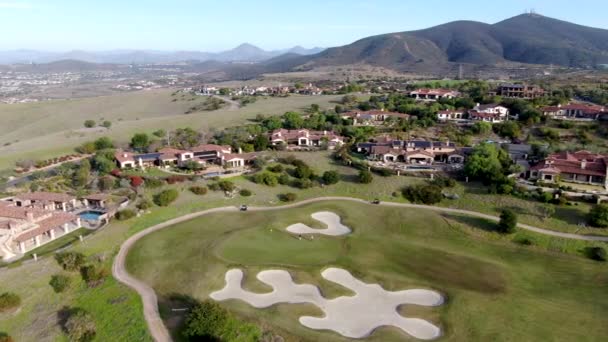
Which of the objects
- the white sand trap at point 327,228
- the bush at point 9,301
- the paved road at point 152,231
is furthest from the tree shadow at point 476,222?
the bush at point 9,301

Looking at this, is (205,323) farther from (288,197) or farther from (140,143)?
(140,143)

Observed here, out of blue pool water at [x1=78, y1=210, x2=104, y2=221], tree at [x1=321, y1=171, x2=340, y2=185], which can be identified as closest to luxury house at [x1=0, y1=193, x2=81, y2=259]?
blue pool water at [x1=78, y1=210, x2=104, y2=221]

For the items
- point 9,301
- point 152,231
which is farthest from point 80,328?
point 152,231

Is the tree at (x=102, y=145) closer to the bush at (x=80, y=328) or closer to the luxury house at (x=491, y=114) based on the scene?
the bush at (x=80, y=328)

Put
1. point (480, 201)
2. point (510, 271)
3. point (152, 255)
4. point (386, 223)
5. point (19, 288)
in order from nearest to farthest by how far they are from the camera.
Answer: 1. point (19, 288)
2. point (510, 271)
3. point (152, 255)
4. point (386, 223)
5. point (480, 201)

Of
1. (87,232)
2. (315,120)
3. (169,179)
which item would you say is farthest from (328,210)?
(315,120)

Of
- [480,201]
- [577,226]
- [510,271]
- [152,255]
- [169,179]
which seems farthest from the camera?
[169,179]

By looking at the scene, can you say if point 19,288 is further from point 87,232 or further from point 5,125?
point 5,125
